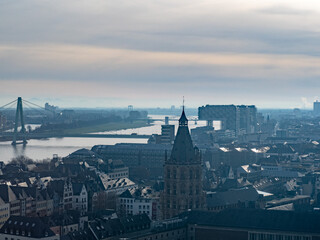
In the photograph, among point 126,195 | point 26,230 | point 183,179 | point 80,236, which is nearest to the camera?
point 80,236

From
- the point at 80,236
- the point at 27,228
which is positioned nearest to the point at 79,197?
the point at 27,228

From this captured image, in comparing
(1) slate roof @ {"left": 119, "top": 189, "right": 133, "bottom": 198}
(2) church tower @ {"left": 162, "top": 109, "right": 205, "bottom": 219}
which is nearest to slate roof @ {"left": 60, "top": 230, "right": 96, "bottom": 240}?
(2) church tower @ {"left": 162, "top": 109, "right": 205, "bottom": 219}

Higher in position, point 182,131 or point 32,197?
point 182,131

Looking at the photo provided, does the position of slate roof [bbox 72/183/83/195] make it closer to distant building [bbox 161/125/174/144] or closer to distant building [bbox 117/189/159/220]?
distant building [bbox 117/189/159/220]

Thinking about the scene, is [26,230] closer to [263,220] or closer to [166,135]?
[263,220]

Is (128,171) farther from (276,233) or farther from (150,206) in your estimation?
(276,233)

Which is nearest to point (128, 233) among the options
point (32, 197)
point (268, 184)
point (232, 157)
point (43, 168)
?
point (32, 197)
